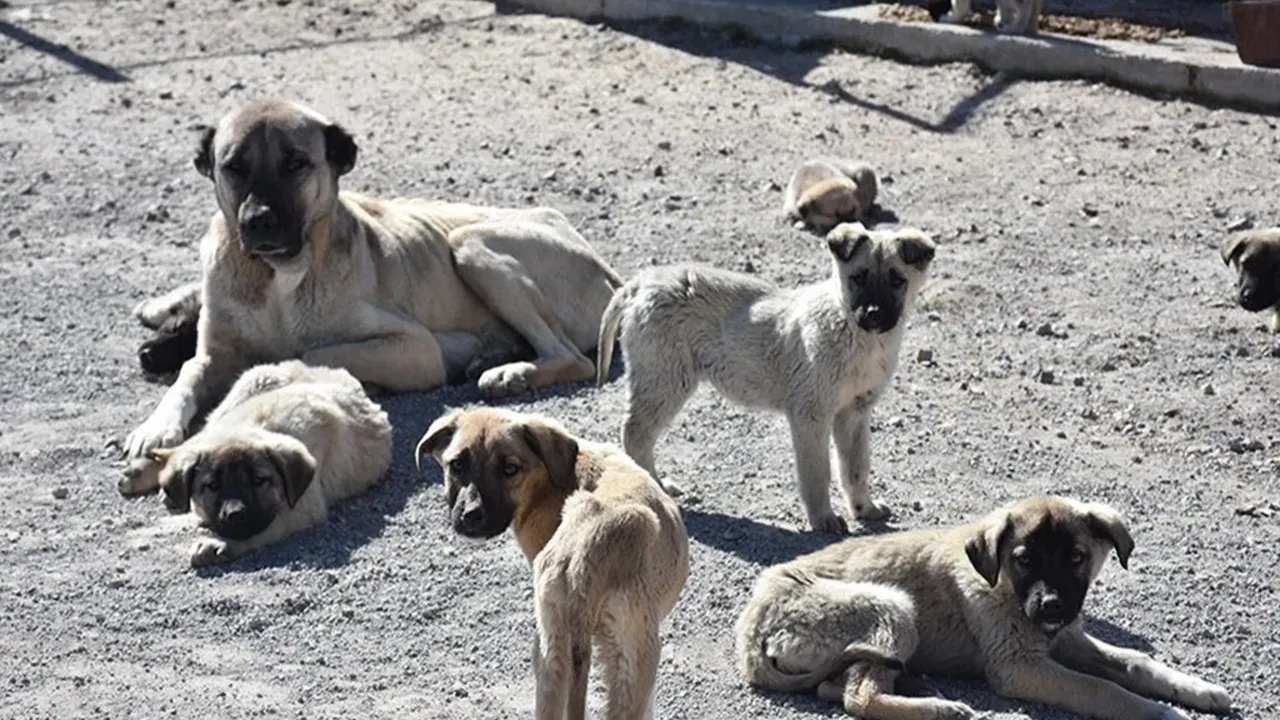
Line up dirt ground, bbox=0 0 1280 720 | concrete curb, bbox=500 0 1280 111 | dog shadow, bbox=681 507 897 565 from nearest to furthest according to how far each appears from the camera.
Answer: dirt ground, bbox=0 0 1280 720, dog shadow, bbox=681 507 897 565, concrete curb, bbox=500 0 1280 111

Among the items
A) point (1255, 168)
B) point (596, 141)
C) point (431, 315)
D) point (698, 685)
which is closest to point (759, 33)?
point (596, 141)

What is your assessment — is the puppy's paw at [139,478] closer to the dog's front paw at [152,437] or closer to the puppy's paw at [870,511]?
the dog's front paw at [152,437]

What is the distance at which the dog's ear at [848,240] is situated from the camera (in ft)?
27.8

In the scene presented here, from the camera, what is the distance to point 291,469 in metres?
8.64

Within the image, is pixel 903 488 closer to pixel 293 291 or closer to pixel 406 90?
pixel 293 291

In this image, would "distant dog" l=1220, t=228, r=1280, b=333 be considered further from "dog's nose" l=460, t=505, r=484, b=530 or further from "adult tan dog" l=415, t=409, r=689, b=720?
"dog's nose" l=460, t=505, r=484, b=530

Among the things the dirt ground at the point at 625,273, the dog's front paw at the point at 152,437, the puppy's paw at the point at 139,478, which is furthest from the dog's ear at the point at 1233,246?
the puppy's paw at the point at 139,478

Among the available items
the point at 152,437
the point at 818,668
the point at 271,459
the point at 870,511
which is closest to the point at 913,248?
the point at 870,511

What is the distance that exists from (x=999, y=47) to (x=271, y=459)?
7542mm

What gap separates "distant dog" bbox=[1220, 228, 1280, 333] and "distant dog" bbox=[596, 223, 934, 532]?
2.76 m

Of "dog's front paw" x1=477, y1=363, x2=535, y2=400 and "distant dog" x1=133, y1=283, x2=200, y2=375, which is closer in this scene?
"dog's front paw" x1=477, y1=363, x2=535, y2=400

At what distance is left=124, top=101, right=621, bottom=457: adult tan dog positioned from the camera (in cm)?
1012

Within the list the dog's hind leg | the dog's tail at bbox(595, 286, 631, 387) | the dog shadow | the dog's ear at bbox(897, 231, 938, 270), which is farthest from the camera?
the dog's tail at bbox(595, 286, 631, 387)

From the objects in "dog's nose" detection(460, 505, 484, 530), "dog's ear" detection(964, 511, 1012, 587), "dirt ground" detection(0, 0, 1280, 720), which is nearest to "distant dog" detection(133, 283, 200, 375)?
"dirt ground" detection(0, 0, 1280, 720)
